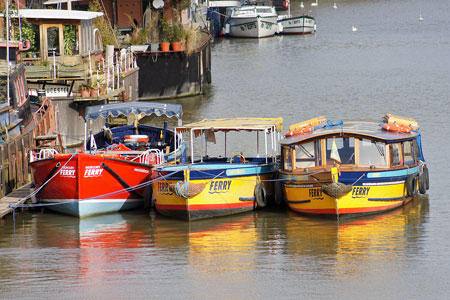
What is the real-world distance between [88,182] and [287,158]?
525 centimetres

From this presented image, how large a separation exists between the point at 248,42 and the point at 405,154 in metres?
65.1

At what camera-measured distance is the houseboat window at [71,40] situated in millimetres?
38281

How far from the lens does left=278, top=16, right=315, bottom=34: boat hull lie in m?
93.8

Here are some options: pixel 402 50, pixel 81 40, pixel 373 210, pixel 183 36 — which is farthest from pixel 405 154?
pixel 402 50

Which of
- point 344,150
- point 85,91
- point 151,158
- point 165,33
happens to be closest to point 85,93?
point 85,91

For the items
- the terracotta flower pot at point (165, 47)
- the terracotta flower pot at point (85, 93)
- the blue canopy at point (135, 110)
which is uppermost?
the terracotta flower pot at point (165, 47)

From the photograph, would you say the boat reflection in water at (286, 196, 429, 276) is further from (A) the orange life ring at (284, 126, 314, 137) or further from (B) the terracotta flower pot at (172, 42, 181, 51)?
(B) the terracotta flower pot at (172, 42, 181, 51)

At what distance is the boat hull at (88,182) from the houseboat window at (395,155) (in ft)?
21.5

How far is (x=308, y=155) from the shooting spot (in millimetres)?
24297

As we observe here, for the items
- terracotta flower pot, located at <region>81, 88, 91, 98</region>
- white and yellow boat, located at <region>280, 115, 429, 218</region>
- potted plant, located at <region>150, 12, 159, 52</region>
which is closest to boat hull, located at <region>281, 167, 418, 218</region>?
white and yellow boat, located at <region>280, 115, 429, 218</region>

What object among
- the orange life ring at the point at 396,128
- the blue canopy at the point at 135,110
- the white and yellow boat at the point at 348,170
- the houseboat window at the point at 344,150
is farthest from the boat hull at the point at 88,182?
the orange life ring at the point at 396,128

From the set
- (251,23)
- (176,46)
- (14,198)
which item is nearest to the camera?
(14,198)

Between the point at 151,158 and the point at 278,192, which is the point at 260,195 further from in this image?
the point at 151,158

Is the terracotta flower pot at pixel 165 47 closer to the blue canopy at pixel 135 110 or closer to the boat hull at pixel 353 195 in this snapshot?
Answer: the blue canopy at pixel 135 110
